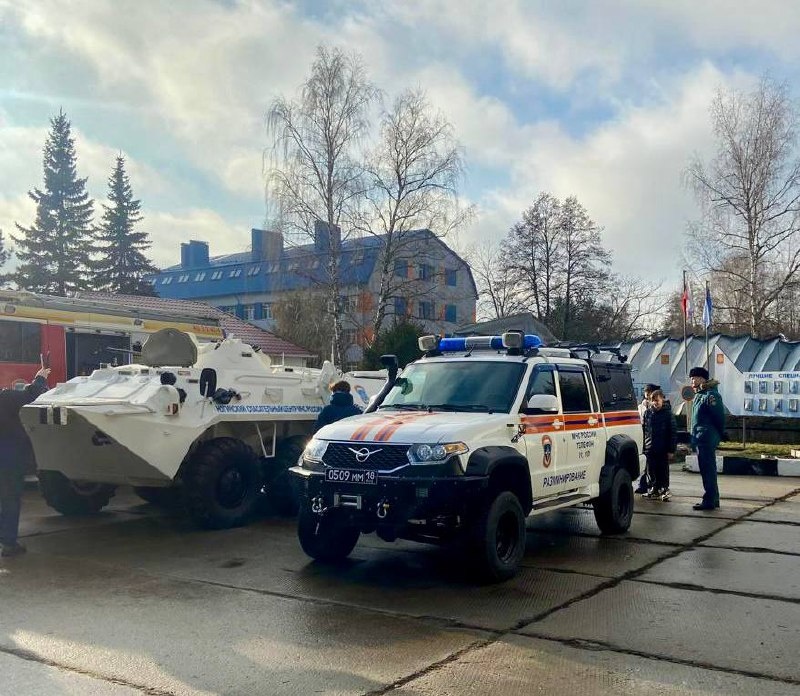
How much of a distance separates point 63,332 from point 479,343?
8.04 metres

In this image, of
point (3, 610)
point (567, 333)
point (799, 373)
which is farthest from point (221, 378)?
point (567, 333)

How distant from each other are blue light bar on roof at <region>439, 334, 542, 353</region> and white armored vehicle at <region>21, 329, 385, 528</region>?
8.87 ft

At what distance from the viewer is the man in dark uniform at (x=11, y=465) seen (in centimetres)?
816

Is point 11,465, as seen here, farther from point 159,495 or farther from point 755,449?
point 755,449

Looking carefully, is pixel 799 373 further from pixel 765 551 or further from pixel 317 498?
pixel 317 498

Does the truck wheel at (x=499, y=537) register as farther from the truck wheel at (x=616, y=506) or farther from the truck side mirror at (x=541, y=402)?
the truck wheel at (x=616, y=506)

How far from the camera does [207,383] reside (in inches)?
367

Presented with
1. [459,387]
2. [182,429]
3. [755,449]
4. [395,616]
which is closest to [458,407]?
[459,387]

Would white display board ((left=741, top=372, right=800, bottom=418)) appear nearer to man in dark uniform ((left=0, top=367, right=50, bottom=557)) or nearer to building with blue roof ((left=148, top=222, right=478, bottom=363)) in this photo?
building with blue roof ((left=148, top=222, right=478, bottom=363))

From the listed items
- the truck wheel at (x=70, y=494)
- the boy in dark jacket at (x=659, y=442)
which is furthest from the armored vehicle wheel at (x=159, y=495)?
the boy in dark jacket at (x=659, y=442)

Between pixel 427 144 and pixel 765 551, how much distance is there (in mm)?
20689

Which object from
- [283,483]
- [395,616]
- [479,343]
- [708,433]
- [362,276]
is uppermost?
[362,276]

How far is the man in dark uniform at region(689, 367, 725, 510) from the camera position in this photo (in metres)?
10.7

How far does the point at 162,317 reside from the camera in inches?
579
